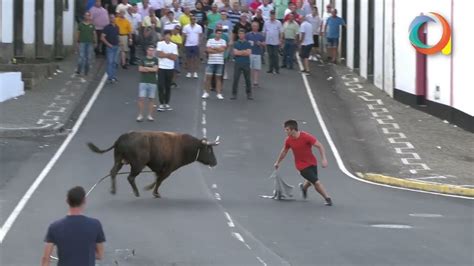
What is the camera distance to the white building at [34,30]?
103 ft

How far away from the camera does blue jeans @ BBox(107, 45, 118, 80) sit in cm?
2856

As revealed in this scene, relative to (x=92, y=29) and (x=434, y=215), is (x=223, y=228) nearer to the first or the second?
(x=434, y=215)

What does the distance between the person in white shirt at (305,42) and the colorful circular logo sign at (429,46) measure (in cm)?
433

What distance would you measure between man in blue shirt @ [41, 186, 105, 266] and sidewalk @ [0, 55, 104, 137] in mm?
14316

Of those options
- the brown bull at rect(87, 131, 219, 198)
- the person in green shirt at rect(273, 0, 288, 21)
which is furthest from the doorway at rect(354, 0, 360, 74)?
the brown bull at rect(87, 131, 219, 198)

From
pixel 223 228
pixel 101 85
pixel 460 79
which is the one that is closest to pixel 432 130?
pixel 460 79

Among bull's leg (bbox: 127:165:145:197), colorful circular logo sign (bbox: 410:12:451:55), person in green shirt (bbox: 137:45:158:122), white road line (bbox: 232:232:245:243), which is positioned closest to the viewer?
white road line (bbox: 232:232:245:243)

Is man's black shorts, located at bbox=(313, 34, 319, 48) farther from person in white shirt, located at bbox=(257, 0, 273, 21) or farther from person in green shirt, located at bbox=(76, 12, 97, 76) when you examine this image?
person in green shirt, located at bbox=(76, 12, 97, 76)

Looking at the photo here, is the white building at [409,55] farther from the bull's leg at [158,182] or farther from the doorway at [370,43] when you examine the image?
the bull's leg at [158,182]

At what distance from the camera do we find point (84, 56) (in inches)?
1155

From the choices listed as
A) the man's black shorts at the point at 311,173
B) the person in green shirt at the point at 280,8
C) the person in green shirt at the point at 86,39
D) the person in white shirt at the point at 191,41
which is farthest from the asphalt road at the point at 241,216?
the person in green shirt at the point at 280,8

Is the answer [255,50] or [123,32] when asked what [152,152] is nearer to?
[255,50]

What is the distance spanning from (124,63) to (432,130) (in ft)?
34.1

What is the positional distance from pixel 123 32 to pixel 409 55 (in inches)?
334
